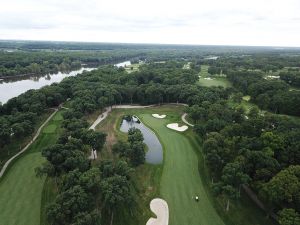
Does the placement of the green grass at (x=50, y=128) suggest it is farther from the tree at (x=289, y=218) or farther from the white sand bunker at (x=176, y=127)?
the tree at (x=289, y=218)

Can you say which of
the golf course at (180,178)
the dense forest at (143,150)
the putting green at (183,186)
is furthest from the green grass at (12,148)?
the putting green at (183,186)

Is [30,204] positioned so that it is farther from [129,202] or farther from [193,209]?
[193,209]

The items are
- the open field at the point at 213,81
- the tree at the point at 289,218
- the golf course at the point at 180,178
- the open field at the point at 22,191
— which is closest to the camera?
the tree at the point at 289,218

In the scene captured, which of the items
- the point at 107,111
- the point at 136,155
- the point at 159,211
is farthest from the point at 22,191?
the point at 107,111

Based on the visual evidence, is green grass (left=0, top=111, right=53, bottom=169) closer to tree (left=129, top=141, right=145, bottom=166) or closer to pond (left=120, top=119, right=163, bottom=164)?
pond (left=120, top=119, right=163, bottom=164)

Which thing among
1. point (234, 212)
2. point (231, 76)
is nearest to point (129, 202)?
point (234, 212)
